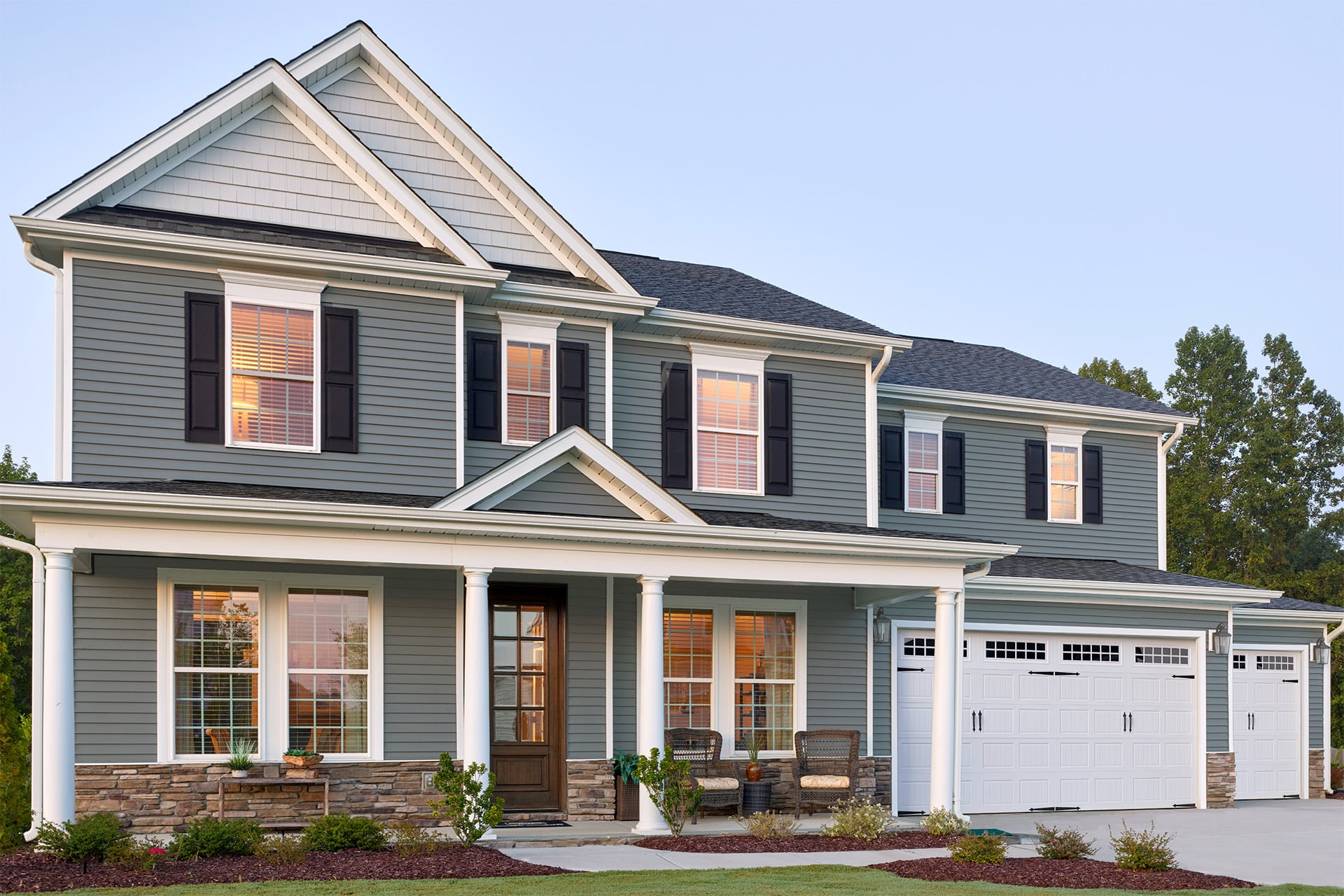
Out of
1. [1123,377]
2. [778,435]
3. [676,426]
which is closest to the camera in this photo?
[676,426]

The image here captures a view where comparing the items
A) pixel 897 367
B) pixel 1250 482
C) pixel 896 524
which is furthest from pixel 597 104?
pixel 1250 482

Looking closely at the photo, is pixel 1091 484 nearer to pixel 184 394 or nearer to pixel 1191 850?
pixel 1191 850

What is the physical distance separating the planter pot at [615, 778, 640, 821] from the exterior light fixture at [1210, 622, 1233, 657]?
962 centimetres

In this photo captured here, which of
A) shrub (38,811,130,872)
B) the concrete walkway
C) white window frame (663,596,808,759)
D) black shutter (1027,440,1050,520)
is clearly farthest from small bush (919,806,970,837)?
shrub (38,811,130,872)

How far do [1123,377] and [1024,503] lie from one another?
77.8ft

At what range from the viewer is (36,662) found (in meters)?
12.6

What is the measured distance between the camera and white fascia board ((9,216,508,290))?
12953mm

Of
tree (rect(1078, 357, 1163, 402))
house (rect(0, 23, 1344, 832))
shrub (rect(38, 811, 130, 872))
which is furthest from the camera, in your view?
tree (rect(1078, 357, 1163, 402))

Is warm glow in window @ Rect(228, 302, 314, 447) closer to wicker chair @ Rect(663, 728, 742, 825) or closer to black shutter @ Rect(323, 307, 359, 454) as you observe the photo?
black shutter @ Rect(323, 307, 359, 454)

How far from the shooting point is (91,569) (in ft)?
43.1

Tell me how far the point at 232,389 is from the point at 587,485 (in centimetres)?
384

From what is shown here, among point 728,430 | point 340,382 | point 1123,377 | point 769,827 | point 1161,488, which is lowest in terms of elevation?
point 769,827

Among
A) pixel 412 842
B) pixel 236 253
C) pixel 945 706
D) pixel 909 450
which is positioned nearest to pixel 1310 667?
pixel 909 450

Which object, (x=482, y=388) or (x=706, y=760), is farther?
(x=706, y=760)
